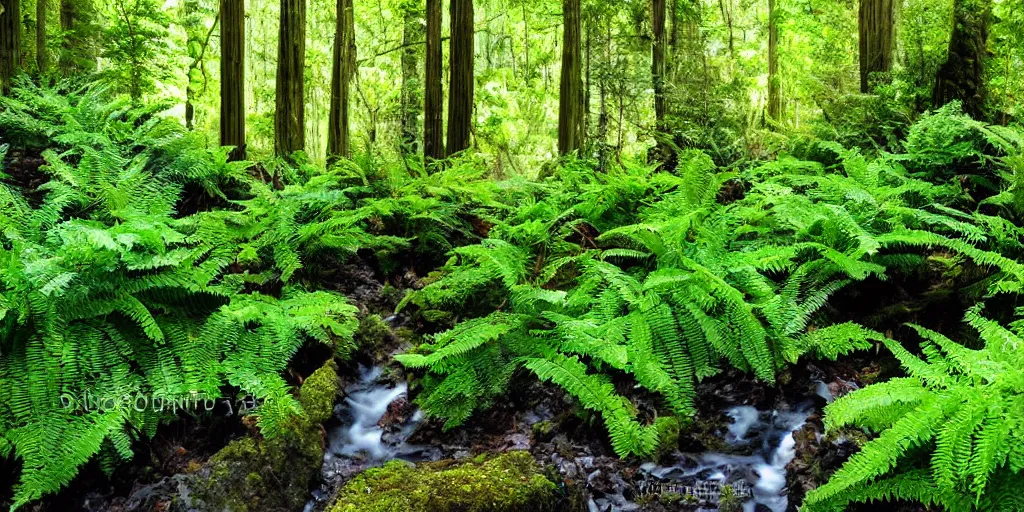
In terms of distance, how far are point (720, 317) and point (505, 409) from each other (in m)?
1.44

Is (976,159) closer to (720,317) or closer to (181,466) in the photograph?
(720,317)

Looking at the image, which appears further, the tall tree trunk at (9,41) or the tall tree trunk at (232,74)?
the tall tree trunk at (9,41)

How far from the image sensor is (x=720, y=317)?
381 centimetres

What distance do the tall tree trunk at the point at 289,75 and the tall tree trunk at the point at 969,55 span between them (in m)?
7.58

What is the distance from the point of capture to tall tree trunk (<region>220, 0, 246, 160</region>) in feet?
25.1

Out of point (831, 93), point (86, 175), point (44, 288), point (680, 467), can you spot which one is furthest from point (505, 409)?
point (831, 93)

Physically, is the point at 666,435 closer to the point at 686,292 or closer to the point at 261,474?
the point at 686,292

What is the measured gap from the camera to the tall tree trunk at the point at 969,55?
6.21 metres

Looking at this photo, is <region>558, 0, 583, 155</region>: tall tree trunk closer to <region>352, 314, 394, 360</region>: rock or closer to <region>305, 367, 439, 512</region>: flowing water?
<region>352, 314, 394, 360</region>: rock

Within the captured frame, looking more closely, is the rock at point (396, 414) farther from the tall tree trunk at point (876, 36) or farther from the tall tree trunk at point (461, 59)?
the tall tree trunk at point (876, 36)

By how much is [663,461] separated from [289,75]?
7.28m

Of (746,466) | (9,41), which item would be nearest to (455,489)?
(746,466)

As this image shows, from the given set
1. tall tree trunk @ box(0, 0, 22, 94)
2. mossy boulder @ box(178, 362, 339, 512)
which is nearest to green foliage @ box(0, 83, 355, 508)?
mossy boulder @ box(178, 362, 339, 512)

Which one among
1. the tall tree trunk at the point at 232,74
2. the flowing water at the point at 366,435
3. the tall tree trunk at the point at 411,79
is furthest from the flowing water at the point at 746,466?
the tall tree trunk at the point at 411,79
